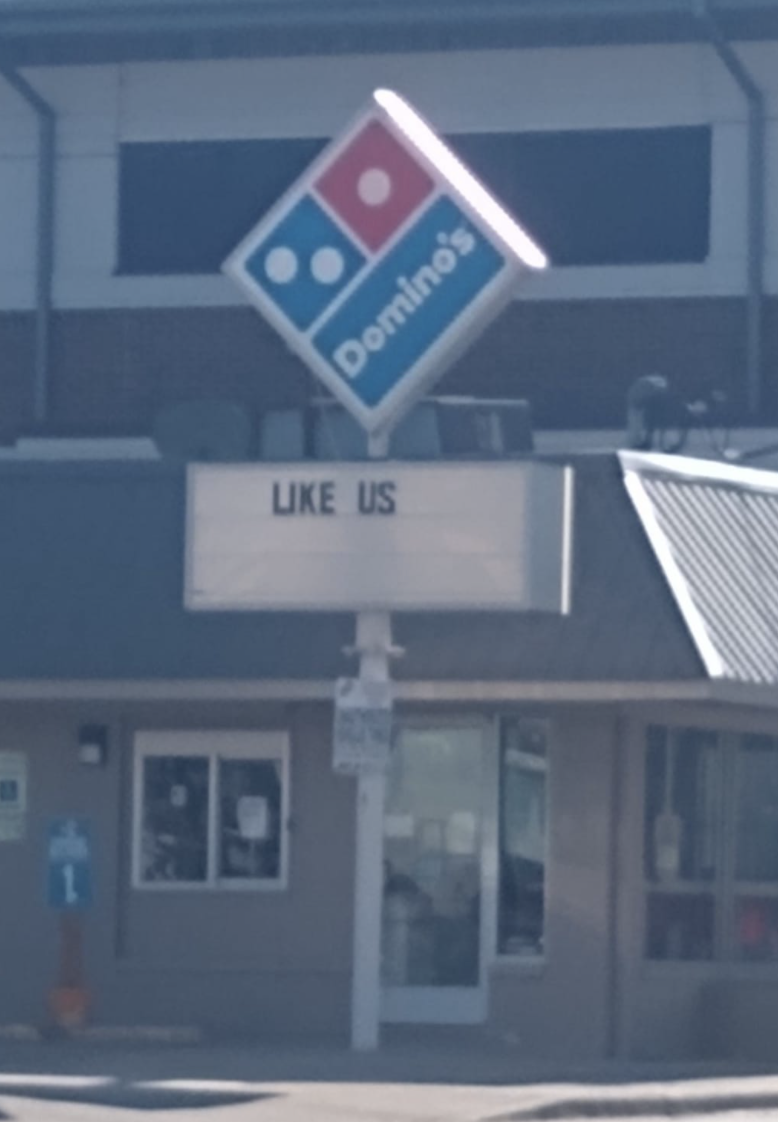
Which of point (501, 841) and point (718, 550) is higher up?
point (718, 550)

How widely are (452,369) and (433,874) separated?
795 cm

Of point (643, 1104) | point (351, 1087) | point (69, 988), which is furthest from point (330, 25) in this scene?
point (643, 1104)

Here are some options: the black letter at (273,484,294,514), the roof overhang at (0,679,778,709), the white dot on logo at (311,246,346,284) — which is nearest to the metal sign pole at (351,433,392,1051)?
the black letter at (273,484,294,514)

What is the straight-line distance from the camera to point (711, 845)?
895 inches

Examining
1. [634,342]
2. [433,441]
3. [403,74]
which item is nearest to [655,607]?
[433,441]

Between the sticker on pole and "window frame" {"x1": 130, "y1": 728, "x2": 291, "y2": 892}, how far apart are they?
8.73 feet

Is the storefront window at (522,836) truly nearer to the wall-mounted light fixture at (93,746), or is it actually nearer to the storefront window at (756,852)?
the storefront window at (756,852)

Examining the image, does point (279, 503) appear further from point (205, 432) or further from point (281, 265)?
point (205, 432)

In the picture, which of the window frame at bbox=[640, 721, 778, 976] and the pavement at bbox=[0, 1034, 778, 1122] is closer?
the pavement at bbox=[0, 1034, 778, 1122]

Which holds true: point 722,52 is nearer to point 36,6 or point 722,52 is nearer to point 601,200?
point 601,200

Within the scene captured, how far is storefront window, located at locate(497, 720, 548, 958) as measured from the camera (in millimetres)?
22000

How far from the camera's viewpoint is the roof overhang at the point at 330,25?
2841 cm

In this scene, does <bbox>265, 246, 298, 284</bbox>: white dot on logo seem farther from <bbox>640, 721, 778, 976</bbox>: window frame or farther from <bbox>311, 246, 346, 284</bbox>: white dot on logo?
<bbox>640, 721, 778, 976</bbox>: window frame

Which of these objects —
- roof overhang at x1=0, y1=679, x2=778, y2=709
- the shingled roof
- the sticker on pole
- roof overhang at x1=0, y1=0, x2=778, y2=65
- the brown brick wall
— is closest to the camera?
the sticker on pole
